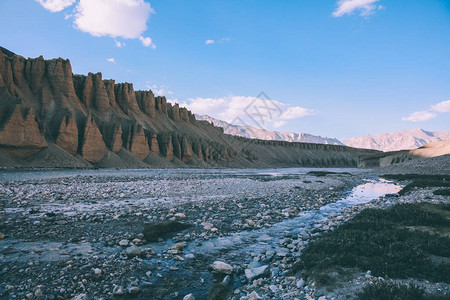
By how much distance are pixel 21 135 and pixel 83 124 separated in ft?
40.6

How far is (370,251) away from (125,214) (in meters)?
8.70

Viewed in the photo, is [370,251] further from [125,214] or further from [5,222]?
[5,222]

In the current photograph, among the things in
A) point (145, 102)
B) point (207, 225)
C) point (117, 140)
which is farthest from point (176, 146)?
point (207, 225)

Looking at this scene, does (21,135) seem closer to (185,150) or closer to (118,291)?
(185,150)

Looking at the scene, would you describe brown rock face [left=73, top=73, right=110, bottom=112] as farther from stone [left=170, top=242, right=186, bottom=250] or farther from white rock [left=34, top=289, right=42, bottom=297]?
white rock [left=34, top=289, right=42, bottom=297]

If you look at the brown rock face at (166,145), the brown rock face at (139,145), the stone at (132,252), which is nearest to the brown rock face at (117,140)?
the brown rock face at (139,145)

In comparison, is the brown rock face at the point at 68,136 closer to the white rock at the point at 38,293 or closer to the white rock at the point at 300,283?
the white rock at the point at 38,293

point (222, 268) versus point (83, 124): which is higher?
point (83, 124)

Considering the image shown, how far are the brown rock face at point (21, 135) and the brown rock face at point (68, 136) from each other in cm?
358

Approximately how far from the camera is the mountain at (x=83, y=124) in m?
38.7

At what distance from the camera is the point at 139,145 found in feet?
183

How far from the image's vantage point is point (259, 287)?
4.85 metres

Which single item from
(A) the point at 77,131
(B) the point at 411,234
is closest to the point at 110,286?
(B) the point at 411,234

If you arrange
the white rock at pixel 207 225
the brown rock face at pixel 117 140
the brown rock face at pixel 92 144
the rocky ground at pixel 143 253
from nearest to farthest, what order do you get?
the rocky ground at pixel 143 253 < the white rock at pixel 207 225 < the brown rock face at pixel 92 144 < the brown rock face at pixel 117 140
